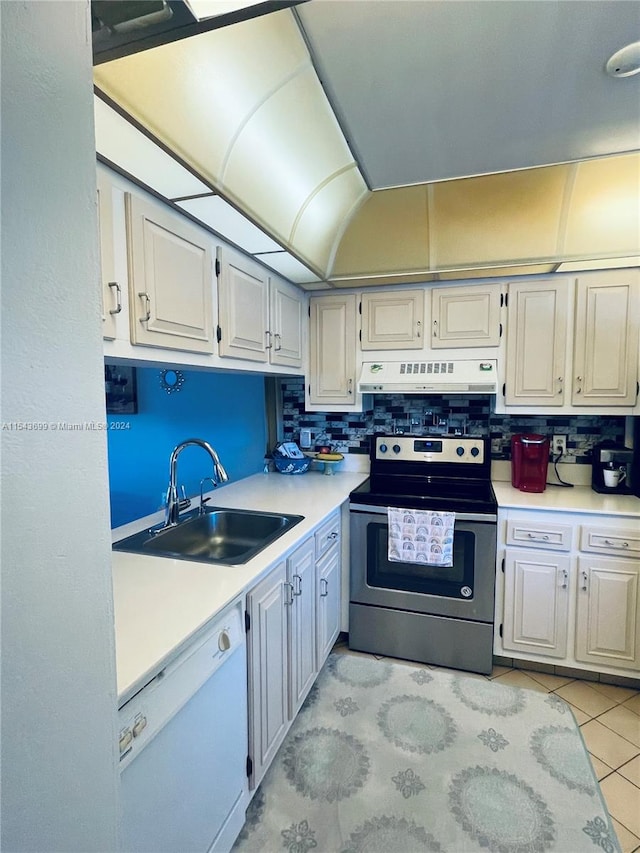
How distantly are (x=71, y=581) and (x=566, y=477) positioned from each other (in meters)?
2.78

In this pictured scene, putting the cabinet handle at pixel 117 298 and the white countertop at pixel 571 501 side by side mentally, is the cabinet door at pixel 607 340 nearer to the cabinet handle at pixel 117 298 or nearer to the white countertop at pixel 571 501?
the white countertop at pixel 571 501

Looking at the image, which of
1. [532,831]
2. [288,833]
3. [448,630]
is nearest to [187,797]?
[288,833]

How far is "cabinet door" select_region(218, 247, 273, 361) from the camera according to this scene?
1.82 meters

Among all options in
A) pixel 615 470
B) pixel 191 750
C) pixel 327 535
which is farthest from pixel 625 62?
pixel 191 750

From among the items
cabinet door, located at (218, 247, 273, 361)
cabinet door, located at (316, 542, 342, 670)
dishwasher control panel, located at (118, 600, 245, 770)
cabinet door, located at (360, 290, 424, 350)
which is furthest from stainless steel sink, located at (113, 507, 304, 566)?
cabinet door, located at (360, 290, 424, 350)

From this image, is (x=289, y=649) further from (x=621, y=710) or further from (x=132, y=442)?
(x=621, y=710)

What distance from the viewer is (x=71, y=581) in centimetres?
52

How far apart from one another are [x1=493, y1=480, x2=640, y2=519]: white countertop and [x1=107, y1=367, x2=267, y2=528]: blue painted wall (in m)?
1.57

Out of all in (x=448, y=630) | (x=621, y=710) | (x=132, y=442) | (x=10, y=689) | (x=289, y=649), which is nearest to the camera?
(x=10, y=689)

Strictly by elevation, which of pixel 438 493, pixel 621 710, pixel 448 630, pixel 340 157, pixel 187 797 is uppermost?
pixel 340 157

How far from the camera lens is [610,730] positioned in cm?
191

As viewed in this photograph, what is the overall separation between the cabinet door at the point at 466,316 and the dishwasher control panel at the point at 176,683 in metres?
1.94

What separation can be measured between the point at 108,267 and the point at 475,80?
1.24 m

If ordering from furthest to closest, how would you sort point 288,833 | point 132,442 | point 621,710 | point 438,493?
point 438,493 < point 621,710 < point 132,442 < point 288,833
